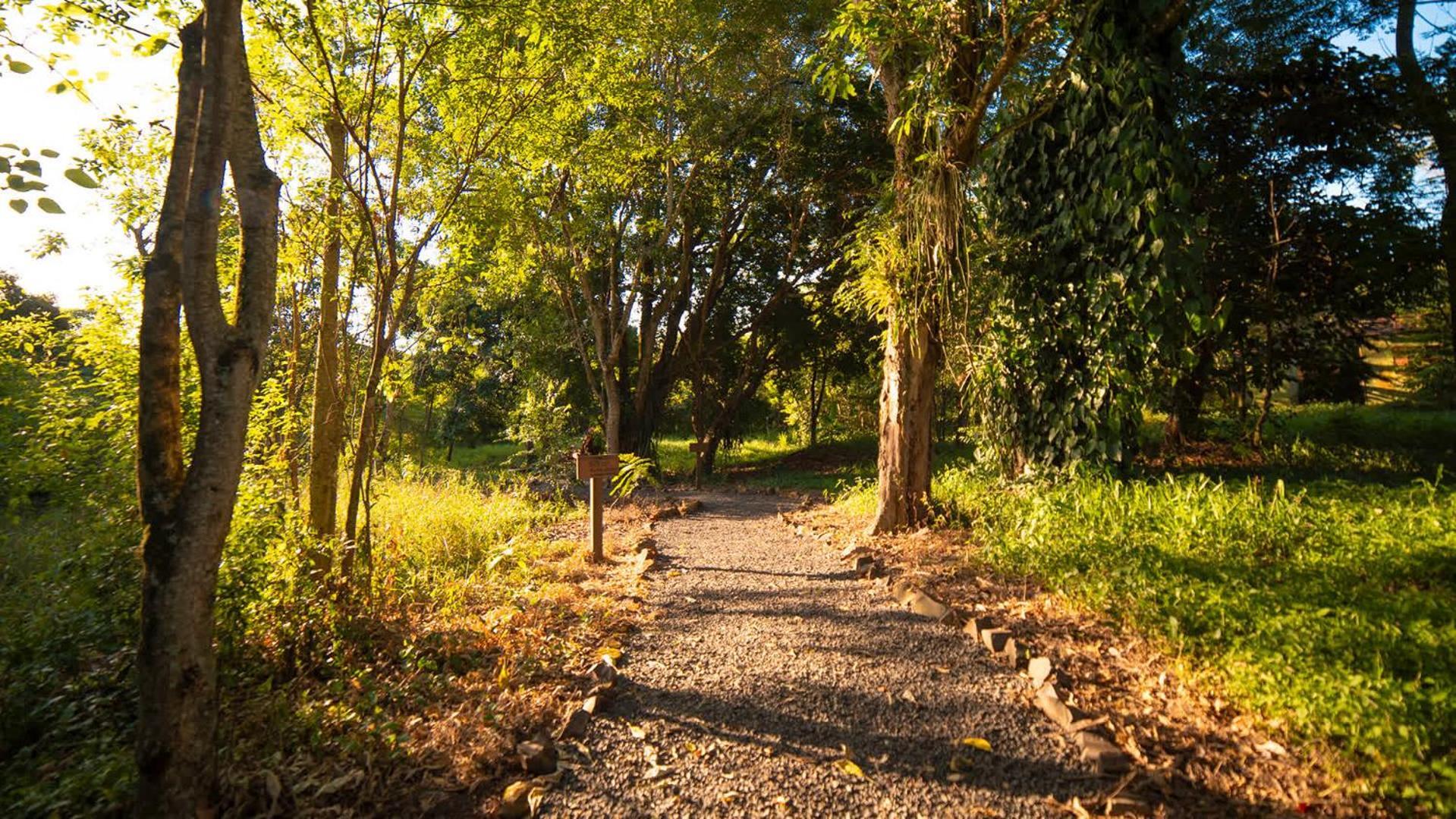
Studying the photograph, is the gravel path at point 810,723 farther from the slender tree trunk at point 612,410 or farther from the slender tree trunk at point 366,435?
the slender tree trunk at point 612,410

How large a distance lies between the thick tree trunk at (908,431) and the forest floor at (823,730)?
5.88 ft

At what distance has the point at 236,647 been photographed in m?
3.17

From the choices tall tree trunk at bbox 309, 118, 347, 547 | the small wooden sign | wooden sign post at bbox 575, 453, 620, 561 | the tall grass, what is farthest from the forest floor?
tall tree trunk at bbox 309, 118, 347, 547

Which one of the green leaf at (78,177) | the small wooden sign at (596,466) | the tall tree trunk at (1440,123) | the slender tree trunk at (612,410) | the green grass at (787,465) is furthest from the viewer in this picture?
the green grass at (787,465)

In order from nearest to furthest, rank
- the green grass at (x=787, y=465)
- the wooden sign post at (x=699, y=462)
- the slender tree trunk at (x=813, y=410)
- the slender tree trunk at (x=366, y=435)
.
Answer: the slender tree trunk at (x=366, y=435), the green grass at (x=787, y=465), the wooden sign post at (x=699, y=462), the slender tree trunk at (x=813, y=410)

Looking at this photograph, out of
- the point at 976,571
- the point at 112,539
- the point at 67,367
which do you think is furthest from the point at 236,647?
the point at 976,571

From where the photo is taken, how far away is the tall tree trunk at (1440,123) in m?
8.94

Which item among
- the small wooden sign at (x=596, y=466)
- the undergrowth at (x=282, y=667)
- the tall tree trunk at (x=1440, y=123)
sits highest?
the tall tree trunk at (x=1440, y=123)

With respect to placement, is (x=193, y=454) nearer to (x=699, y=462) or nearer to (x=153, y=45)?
(x=153, y=45)

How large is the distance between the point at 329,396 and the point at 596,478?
2.18m

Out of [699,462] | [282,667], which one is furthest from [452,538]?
[699,462]

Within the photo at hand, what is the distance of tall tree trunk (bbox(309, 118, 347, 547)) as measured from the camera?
179 inches

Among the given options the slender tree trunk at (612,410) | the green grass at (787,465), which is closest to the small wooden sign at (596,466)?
the green grass at (787,465)

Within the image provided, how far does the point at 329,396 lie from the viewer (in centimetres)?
485
